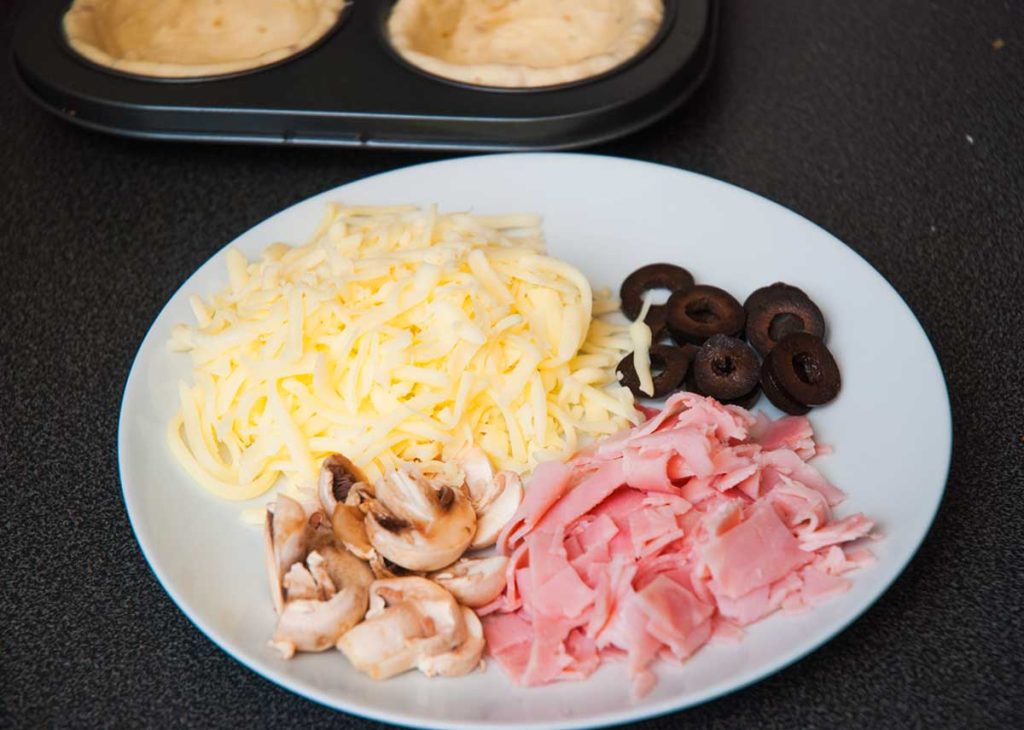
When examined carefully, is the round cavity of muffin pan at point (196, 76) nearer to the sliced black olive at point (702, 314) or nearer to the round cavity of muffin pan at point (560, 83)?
the round cavity of muffin pan at point (560, 83)

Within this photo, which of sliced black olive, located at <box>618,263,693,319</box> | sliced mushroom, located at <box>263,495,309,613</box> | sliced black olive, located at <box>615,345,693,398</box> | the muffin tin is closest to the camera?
sliced mushroom, located at <box>263,495,309,613</box>

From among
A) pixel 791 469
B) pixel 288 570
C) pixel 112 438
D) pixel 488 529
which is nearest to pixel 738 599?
pixel 791 469

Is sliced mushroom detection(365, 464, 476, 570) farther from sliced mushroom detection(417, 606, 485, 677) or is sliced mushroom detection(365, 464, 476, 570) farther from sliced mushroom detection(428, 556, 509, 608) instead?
sliced mushroom detection(417, 606, 485, 677)

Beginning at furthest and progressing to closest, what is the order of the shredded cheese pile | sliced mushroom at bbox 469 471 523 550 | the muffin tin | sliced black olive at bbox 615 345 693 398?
the muffin tin, sliced black olive at bbox 615 345 693 398, the shredded cheese pile, sliced mushroom at bbox 469 471 523 550

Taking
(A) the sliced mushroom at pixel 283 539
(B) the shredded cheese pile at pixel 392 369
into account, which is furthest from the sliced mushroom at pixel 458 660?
(B) the shredded cheese pile at pixel 392 369

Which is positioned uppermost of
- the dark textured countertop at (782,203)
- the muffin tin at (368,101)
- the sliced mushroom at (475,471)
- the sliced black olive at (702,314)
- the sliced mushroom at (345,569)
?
the muffin tin at (368,101)

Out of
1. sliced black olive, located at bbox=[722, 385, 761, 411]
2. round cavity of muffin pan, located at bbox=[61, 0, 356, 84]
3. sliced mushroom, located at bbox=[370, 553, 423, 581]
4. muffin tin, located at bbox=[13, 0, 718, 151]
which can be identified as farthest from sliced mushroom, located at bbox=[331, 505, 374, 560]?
round cavity of muffin pan, located at bbox=[61, 0, 356, 84]

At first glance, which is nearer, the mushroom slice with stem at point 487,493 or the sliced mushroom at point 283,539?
the sliced mushroom at point 283,539
